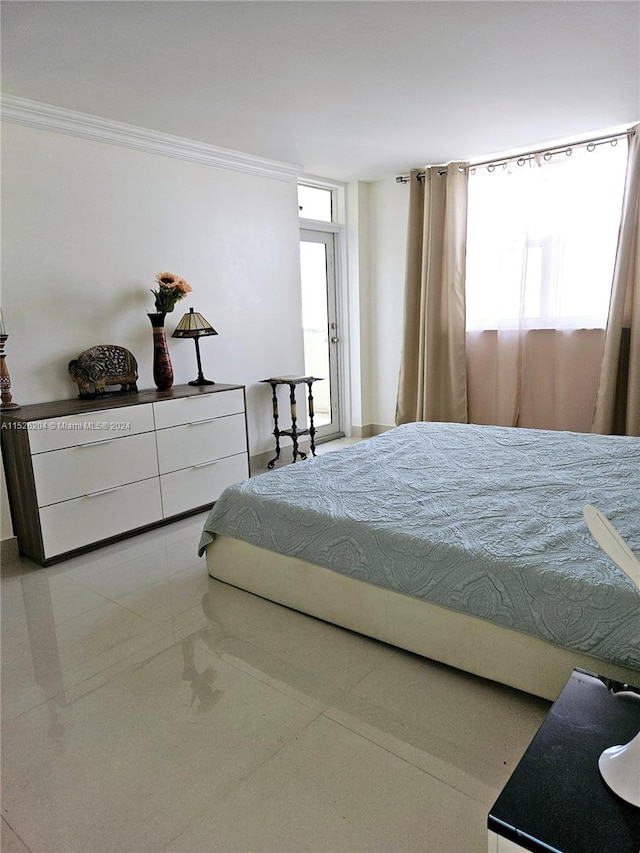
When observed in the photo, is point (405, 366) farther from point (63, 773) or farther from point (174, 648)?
point (63, 773)

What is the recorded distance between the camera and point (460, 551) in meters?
1.88

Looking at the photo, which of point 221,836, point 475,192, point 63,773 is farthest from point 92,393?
point 475,192

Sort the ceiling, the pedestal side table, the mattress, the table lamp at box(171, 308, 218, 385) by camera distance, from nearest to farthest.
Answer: the mattress
the ceiling
the table lamp at box(171, 308, 218, 385)
the pedestal side table

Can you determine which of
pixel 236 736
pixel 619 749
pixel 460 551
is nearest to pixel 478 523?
pixel 460 551

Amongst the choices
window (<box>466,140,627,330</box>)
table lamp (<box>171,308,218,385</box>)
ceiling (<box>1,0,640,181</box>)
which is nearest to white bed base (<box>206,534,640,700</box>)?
table lamp (<box>171,308,218,385</box>)

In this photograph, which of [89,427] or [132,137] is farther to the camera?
[132,137]

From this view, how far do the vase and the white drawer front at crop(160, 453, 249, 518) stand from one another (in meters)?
0.63

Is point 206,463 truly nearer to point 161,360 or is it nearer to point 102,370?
point 161,360

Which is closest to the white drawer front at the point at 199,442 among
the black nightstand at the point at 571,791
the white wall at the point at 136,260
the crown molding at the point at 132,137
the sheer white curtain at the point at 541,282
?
the white wall at the point at 136,260

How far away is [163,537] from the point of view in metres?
3.32

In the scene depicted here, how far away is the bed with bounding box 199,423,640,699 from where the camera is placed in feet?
5.45

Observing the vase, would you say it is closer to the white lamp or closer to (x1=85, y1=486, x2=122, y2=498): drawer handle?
(x1=85, y1=486, x2=122, y2=498): drawer handle

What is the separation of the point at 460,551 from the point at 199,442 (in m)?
2.20

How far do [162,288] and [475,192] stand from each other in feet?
9.31
